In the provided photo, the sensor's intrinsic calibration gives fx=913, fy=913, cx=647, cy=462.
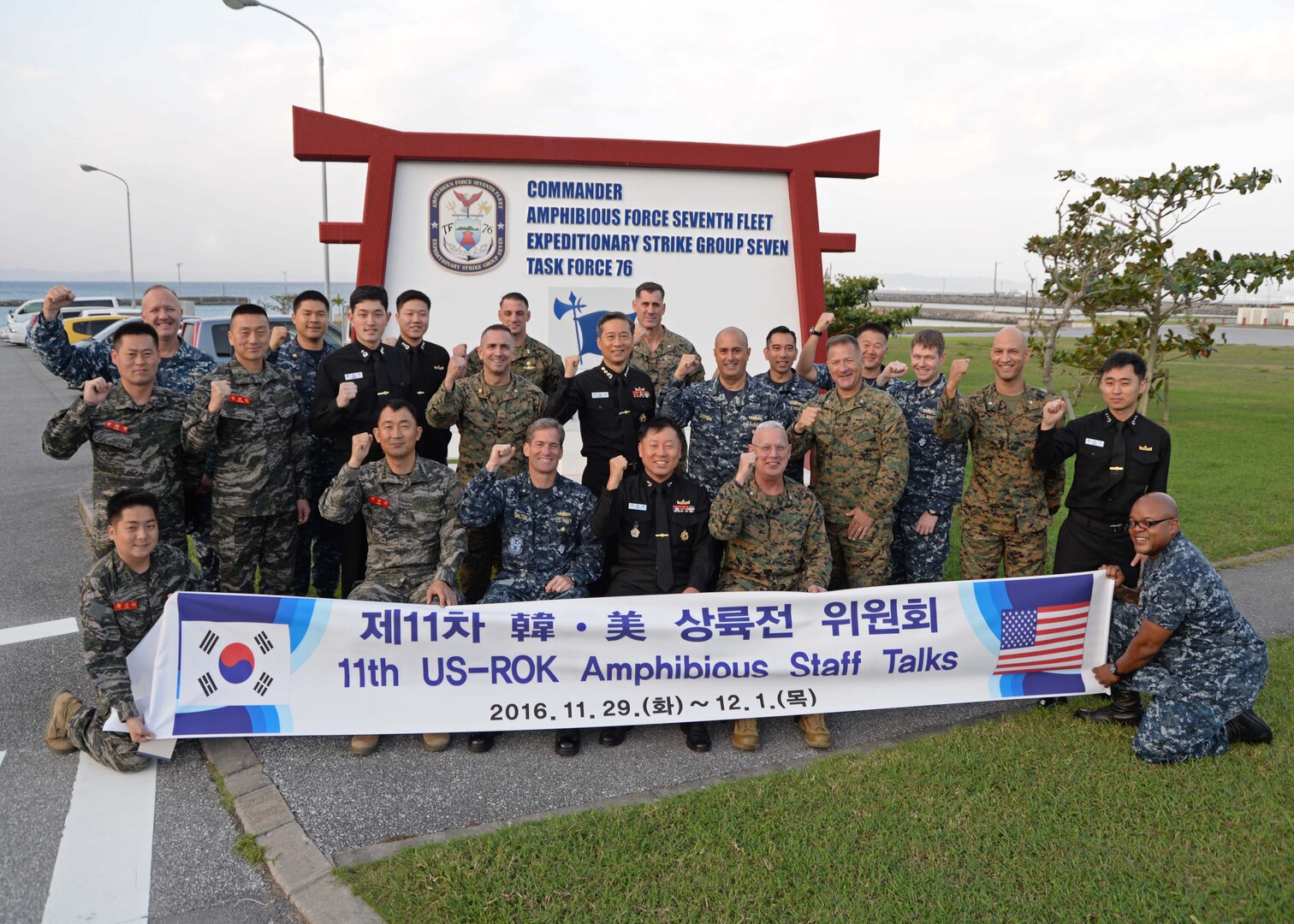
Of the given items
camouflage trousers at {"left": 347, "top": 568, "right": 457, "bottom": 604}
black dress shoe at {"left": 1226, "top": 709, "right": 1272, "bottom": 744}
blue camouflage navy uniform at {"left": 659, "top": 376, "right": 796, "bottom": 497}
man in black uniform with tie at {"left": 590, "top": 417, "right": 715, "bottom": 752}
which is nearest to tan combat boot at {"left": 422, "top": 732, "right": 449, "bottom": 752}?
camouflage trousers at {"left": 347, "top": 568, "right": 457, "bottom": 604}

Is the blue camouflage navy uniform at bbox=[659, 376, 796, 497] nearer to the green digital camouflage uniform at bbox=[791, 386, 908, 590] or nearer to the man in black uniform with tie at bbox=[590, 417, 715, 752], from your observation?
the green digital camouflage uniform at bbox=[791, 386, 908, 590]

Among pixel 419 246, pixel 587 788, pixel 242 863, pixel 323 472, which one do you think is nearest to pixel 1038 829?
pixel 587 788

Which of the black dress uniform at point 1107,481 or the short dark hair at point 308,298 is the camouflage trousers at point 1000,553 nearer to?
the black dress uniform at point 1107,481

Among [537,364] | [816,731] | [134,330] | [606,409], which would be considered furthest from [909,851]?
[134,330]

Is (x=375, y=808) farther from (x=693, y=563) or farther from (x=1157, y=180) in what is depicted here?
(x=1157, y=180)

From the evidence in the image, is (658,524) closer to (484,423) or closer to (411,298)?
(484,423)

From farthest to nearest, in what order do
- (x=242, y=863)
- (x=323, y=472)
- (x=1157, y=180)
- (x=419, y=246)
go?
(x=1157, y=180), (x=419, y=246), (x=323, y=472), (x=242, y=863)

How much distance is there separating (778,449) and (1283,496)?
28.9ft

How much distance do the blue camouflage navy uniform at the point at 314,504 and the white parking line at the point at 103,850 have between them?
182 centimetres

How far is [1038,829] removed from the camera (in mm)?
3789

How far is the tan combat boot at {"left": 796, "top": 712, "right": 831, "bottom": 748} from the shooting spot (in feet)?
15.3

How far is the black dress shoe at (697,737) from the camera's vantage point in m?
4.62

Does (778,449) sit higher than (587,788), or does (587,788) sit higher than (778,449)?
(778,449)

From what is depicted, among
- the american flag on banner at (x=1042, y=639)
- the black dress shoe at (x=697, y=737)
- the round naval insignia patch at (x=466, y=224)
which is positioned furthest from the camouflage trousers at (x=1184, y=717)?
the round naval insignia patch at (x=466, y=224)
